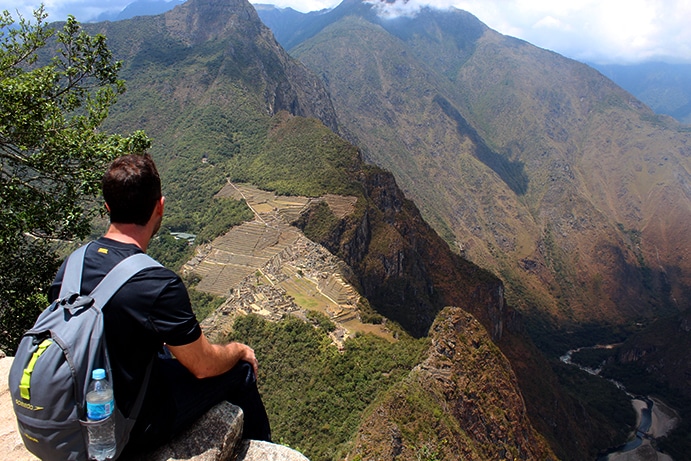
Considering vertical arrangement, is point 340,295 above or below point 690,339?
above

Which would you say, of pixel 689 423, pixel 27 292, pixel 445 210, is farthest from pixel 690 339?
pixel 27 292

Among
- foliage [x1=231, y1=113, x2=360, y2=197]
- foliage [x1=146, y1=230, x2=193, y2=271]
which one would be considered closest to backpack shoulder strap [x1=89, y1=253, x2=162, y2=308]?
foliage [x1=146, y1=230, x2=193, y2=271]

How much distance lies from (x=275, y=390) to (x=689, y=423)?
97.5 m

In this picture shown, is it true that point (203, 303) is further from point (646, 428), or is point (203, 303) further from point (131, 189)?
point (646, 428)

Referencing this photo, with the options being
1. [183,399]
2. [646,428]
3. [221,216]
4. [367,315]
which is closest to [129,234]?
[183,399]

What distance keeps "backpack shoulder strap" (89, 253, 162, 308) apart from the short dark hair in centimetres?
60

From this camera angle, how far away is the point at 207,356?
18.2ft

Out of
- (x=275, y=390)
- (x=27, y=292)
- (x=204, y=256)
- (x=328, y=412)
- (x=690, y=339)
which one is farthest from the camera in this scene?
(x=690, y=339)

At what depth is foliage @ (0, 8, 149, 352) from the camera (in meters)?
11.2

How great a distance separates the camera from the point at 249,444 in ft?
21.6

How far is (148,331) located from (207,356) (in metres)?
0.97

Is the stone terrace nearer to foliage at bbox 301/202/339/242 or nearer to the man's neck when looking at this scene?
foliage at bbox 301/202/339/242

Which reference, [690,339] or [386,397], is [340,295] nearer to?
[386,397]

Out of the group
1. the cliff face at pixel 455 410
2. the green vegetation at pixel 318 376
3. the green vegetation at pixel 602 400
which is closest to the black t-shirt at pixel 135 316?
the cliff face at pixel 455 410
